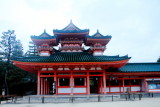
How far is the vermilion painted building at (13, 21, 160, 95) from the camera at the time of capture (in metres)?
21.2

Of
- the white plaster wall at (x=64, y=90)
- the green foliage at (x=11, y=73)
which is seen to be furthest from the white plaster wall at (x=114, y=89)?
the green foliage at (x=11, y=73)

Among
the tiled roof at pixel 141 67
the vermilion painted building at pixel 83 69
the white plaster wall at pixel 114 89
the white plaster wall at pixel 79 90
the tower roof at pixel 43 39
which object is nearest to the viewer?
the vermilion painted building at pixel 83 69

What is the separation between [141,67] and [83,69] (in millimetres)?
11307

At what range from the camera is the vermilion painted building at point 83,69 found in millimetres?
21188

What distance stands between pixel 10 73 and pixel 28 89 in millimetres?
7456

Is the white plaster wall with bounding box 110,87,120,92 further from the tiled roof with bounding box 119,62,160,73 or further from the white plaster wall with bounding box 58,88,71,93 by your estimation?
the white plaster wall with bounding box 58,88,71,93

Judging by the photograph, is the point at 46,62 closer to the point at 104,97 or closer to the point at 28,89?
the point at 104,97

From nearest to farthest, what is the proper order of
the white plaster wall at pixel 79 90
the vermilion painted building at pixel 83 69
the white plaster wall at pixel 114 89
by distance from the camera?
the vermilion painted building at pixel 83 69
the white plaster wall at pixel 79 90
the white plaster wall at pixel 114 89

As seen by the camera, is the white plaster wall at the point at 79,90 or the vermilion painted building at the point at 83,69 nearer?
the vermilion painted building at the point at 83,69

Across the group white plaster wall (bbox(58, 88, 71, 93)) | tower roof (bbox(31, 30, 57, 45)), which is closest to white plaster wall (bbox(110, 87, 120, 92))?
white plaster wall (bbox(58, 88, 71, 93))

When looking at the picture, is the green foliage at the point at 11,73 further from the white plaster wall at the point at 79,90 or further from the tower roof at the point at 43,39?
the white plaster wall at the point at 79,90

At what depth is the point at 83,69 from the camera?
861 inches

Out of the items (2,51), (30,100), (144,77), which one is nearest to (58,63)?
(30,100)

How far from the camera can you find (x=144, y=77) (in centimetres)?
2497
